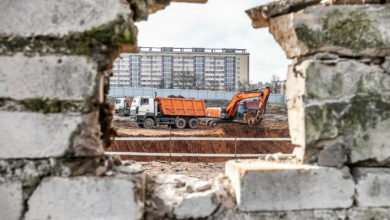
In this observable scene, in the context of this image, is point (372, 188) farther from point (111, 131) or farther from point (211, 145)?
point (211, 145)

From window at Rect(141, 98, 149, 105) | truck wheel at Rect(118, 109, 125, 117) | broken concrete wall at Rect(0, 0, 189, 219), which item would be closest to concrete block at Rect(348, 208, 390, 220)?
broken concrete wall at Rect(0, 0, 189, 219)

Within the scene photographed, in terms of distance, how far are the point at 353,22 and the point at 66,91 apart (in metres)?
2.01

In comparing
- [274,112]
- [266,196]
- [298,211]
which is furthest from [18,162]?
[274,112]

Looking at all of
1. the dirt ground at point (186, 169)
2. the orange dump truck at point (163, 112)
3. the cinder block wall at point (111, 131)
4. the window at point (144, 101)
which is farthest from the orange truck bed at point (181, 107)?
the cinder block wall at point (111, 131)

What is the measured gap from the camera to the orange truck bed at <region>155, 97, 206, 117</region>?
56.3 ft

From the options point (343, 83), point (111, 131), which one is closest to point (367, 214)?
point (343, 83)

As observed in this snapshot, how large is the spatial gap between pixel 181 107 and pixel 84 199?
15735 mm

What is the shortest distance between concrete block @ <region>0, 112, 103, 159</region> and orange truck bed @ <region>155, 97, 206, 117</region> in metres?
15.0

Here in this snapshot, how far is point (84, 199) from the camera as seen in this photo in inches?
73.2

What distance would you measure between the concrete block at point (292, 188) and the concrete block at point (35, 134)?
1.16 metres

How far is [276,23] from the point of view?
7.63 ft

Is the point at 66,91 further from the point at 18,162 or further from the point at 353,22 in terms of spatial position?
the point at 353,22

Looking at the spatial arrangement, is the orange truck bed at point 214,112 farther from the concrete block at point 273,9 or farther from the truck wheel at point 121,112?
the concrete block at point 273,9

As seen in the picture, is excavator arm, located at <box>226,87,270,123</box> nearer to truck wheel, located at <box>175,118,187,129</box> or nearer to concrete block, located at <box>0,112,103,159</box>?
truck wheel, located at <box>175,118,187,129</box>
